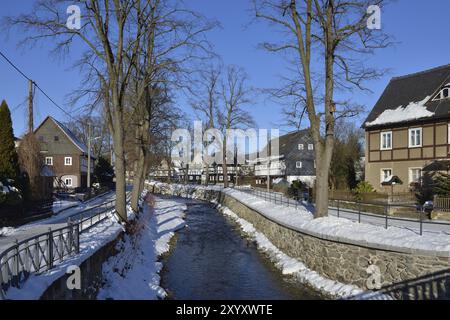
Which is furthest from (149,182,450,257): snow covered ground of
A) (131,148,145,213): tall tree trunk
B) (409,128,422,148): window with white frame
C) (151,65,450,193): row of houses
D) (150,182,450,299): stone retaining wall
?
(409,128,422,148): window with white frame

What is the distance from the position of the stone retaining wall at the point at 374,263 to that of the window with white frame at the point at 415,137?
1808 centimetres

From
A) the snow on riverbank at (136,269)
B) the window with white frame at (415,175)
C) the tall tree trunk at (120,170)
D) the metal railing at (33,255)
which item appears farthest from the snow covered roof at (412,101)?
the metal railing at (33,255)

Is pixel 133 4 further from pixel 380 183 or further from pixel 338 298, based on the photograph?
pixel 380 183

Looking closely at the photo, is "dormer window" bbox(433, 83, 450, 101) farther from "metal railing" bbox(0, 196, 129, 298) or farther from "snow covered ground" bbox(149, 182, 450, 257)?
"metal railing" bbox(0, 196, 129, 298)

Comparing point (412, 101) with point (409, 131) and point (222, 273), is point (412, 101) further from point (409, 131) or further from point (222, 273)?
point (222, 273)

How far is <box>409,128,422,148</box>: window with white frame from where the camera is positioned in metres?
30.5

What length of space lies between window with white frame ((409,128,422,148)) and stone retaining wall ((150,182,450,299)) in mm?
18085

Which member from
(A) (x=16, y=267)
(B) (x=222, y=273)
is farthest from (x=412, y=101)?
(A) (x=16, y=267)

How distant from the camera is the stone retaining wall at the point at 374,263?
31.0 ft

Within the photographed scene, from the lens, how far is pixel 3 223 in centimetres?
1897

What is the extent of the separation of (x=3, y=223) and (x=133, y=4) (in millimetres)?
11214

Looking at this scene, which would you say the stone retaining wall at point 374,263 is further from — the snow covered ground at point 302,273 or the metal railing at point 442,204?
the metal railing at point 442,204
